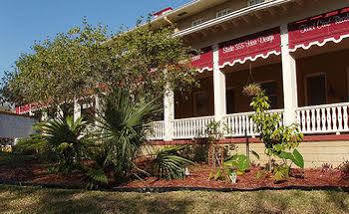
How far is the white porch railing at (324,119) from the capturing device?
1153 centimetres

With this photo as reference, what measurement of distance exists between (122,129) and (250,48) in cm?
622

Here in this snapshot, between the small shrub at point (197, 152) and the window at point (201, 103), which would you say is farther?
the window at point (201, 103)

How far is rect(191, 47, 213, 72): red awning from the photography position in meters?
15.6

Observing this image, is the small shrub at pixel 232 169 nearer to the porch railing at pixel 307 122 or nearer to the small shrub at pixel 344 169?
the porch railing at pixel 307 122

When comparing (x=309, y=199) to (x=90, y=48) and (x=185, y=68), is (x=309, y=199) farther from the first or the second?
(x=90, y=48)

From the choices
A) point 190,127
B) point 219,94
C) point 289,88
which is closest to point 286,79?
point 289,88

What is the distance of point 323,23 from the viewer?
480 inches

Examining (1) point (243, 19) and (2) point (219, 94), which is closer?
(1) point (243, 19)

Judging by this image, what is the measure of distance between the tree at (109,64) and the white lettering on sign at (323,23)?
371 centimetres

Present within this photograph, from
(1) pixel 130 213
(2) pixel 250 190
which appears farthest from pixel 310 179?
(1) pixel 130 213

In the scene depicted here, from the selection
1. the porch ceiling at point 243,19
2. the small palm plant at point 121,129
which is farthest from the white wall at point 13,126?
the small palm plant at point 121,129

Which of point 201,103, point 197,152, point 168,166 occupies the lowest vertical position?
point 168,166

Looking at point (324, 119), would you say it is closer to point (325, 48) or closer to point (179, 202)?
point (325, 48)

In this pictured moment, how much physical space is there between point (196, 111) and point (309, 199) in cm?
1302
